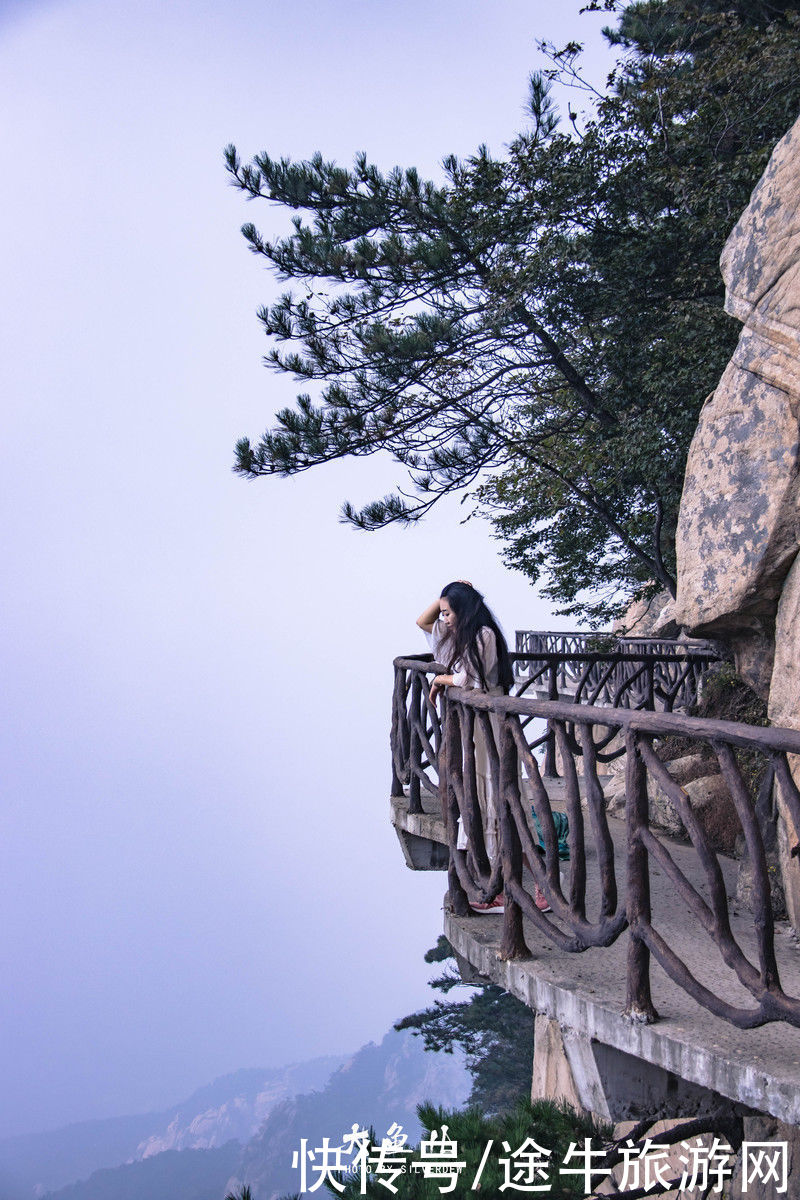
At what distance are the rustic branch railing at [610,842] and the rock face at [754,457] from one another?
1.12 meters

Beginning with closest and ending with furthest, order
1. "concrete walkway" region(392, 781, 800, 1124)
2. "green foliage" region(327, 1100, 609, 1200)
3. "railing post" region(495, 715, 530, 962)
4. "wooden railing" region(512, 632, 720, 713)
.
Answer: "concrete walkway" region(392, 781, 800, 1124) → "railing post" region(495, 715, 530, 962) → "green foliage" region(327, 1100, 609, 1200) → "wooden railing" region(512, 632, 720, 713)

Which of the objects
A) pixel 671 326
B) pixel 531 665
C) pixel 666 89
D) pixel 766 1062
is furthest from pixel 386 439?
pixel 531 665

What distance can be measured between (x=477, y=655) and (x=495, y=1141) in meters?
2.98

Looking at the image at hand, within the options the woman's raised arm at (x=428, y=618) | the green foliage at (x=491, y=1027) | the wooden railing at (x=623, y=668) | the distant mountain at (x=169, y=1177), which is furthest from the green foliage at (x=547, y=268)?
the distant mountain at (x=169, y=1177)

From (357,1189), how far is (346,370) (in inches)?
283

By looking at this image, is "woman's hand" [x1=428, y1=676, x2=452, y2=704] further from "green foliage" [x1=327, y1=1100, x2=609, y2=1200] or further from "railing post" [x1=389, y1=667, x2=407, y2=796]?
"green foliage" [x1=327, y1=1100, x2=609, y2=1200]

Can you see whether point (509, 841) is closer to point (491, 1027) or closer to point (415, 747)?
point (415, 747)

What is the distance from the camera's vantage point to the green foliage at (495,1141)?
5.06 metres

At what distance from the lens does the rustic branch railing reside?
8.30ft

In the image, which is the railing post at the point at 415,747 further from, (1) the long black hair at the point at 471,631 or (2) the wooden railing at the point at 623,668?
(1) the long black hair at the point at 471,631

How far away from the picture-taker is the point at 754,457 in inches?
171

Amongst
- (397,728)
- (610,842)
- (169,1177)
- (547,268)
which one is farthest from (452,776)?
(169,1177)

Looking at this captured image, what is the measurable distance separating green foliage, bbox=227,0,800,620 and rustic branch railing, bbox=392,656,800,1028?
5069 millimetres

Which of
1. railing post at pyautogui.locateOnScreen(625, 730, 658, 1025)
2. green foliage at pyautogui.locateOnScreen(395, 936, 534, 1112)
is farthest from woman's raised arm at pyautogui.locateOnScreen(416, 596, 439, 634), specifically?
green foliage at pyautogui.locateOnScreen(395, 936, 534, 1112)
